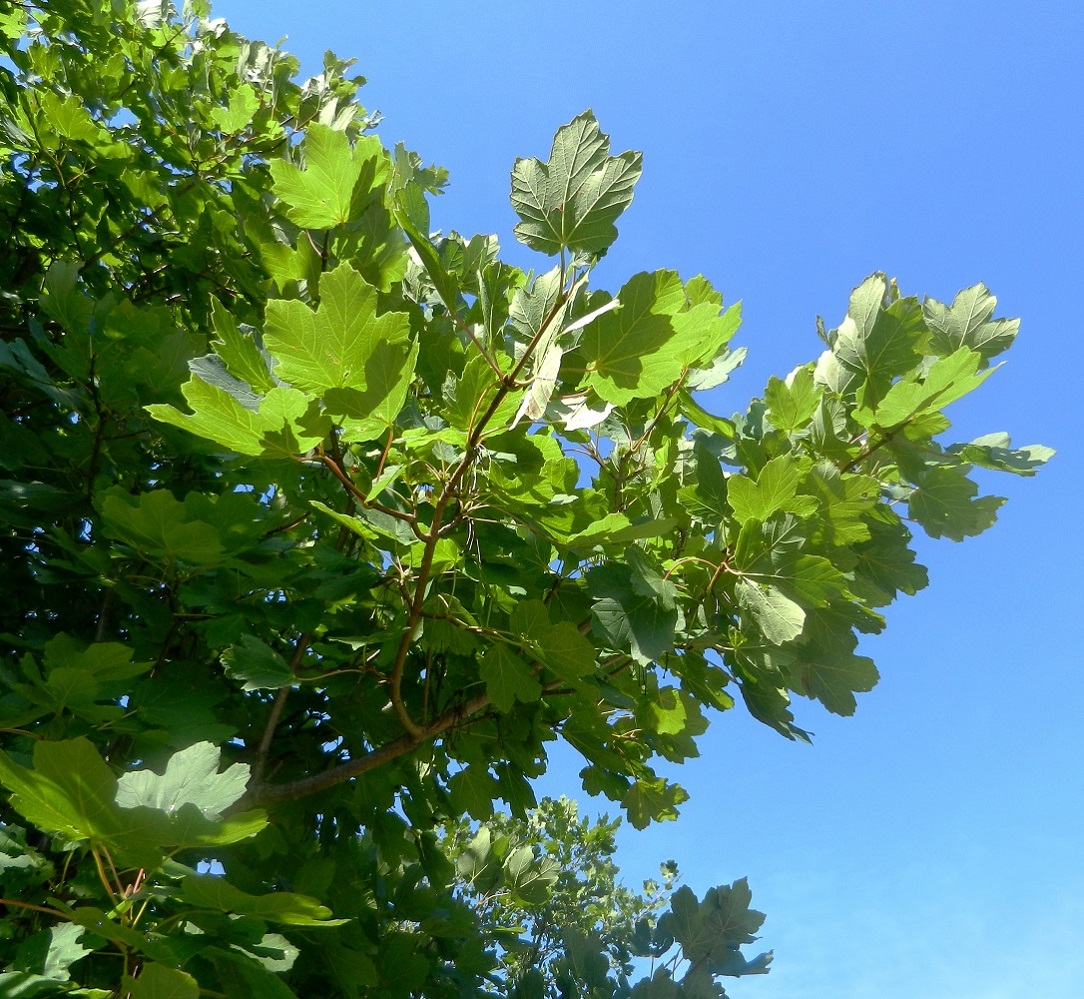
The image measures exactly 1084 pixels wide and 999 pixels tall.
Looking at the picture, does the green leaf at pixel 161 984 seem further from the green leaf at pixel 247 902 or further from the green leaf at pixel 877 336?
the green leaf at pixel 877 336

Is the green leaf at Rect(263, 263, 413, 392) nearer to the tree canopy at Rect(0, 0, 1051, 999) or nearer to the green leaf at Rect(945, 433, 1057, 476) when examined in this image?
the tree canopy at Rect(0, 0, 1051, 999)

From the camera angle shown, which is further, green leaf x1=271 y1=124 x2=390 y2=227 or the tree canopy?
green leaf x1=271 y1=124 x2=390 y2=227

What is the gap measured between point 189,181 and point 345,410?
275 centimetres

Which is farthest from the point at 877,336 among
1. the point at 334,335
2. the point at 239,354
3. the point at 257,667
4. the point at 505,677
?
the point at 257,667

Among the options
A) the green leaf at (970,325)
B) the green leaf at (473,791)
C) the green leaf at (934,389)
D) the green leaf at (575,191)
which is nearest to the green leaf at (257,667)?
the green leaf at (473,791)

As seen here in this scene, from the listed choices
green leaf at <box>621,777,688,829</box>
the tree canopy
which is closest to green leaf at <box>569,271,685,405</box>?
the tree canopy

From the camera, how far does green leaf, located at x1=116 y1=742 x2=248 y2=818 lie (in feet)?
4.81

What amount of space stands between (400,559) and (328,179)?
70 centimetres

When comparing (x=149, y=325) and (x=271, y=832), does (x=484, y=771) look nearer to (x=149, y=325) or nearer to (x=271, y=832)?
(x=271, y=832)

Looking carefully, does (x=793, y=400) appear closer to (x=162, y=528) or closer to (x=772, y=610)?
(x=772, y=610)

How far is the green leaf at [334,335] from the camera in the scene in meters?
1.31

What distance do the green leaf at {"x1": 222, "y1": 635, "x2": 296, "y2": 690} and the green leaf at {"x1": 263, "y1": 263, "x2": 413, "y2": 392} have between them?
2.25 feet

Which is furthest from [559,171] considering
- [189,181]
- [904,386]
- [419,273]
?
[189,181]

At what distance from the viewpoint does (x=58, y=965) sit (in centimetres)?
160
